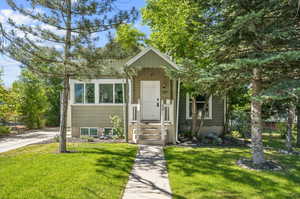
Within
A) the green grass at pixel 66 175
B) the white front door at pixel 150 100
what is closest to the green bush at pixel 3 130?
the green grass at pixel 66 175

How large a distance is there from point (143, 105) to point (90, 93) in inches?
121

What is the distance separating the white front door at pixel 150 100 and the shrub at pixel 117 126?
127cm

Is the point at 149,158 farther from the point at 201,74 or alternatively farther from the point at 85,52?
the point at 85,52

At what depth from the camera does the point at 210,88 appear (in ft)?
21.2

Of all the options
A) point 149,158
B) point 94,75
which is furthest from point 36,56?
point 149,158

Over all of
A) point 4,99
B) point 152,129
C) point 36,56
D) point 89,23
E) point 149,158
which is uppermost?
point 89,23

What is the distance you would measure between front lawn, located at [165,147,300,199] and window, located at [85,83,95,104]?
6.06 metres

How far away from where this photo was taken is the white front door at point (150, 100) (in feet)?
34.4

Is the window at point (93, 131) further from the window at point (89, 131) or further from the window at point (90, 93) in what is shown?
the window at point (90, 93)

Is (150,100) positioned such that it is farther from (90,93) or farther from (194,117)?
(90,93)

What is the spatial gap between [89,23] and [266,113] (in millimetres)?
8617

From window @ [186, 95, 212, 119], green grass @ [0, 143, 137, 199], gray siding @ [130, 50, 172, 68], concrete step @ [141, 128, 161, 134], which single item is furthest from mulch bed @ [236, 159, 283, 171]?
window @ [186, 95, 212, 119]

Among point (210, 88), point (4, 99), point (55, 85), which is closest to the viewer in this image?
point (210, 88)

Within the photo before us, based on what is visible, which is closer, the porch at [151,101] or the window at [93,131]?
the porch at [151,101]
